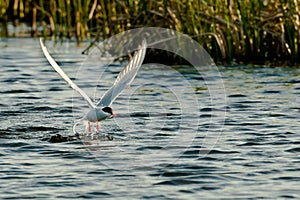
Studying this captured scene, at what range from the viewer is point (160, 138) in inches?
361

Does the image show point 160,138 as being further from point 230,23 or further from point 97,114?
point 230,23

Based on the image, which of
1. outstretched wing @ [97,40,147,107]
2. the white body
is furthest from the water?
A: outstretched wing @ [97,40,147,107]

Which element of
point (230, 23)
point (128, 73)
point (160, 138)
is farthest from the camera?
point (230, 23)

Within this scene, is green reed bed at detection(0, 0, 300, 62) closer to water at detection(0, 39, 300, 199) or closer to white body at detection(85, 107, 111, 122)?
water at detection(0, 39, 300, 199)

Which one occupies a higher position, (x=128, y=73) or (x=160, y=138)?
(x=128, y=73)

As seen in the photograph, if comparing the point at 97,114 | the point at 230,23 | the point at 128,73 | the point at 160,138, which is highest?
the point at 230,23

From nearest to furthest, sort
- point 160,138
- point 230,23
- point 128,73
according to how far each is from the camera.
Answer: point 128,73
point 160,138
point 230,23

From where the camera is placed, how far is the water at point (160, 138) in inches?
282

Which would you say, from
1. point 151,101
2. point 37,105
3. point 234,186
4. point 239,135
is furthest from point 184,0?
point 234,186

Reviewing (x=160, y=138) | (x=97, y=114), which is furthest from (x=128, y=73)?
(x=160, y=138)

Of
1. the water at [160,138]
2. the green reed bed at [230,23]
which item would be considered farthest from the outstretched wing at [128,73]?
the green reed bed at [230,23]

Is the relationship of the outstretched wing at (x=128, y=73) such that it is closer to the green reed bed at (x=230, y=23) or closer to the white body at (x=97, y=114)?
the white body at (x=97, y=114)

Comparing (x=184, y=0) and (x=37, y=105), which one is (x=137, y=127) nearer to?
(x=37, y=105)

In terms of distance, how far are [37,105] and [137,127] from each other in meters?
1.97
